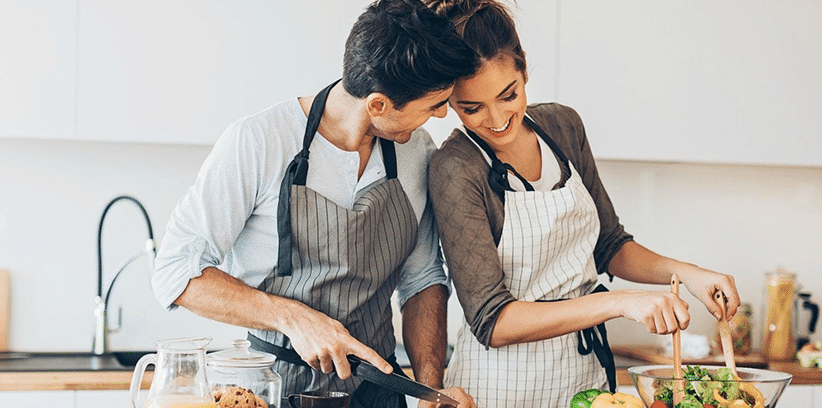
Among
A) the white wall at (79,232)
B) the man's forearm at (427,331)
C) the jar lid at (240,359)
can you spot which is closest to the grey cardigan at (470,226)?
the man's forearm at (427,331)

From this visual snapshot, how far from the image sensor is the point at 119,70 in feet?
7.77

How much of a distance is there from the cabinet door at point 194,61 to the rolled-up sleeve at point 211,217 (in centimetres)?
99

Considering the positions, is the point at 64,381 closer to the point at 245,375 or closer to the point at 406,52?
the point at 245,375

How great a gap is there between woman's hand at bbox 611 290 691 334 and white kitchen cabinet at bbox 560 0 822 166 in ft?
4.14

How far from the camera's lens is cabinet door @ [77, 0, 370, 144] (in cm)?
237

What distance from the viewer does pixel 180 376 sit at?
1079 millimetres

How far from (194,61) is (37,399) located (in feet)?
3.15

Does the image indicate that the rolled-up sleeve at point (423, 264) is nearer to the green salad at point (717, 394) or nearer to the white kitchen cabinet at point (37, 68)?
the green salad at point (717, 394)

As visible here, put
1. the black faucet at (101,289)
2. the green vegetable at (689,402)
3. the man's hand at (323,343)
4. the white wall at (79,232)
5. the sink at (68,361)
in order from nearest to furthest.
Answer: the green vegetable at (689,402)
the man's hand at (323,343)
the sink at (68,361)
the black faucet at (101,289)
the white wall at (79,232)

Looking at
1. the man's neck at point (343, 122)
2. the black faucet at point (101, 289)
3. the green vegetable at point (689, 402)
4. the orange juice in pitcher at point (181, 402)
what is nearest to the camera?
the orange juice in pitcher at point (181, 402)

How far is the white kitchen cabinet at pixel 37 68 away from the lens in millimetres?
2320

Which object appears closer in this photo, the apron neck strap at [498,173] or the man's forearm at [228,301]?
the man's forearm at [228,301]

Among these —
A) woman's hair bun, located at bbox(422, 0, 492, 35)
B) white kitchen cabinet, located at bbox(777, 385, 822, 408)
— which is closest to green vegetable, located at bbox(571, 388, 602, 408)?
A: woman's hair bun, located at bbox(422, 0, 492, 35)

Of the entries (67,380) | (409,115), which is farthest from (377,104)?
(67,380)
